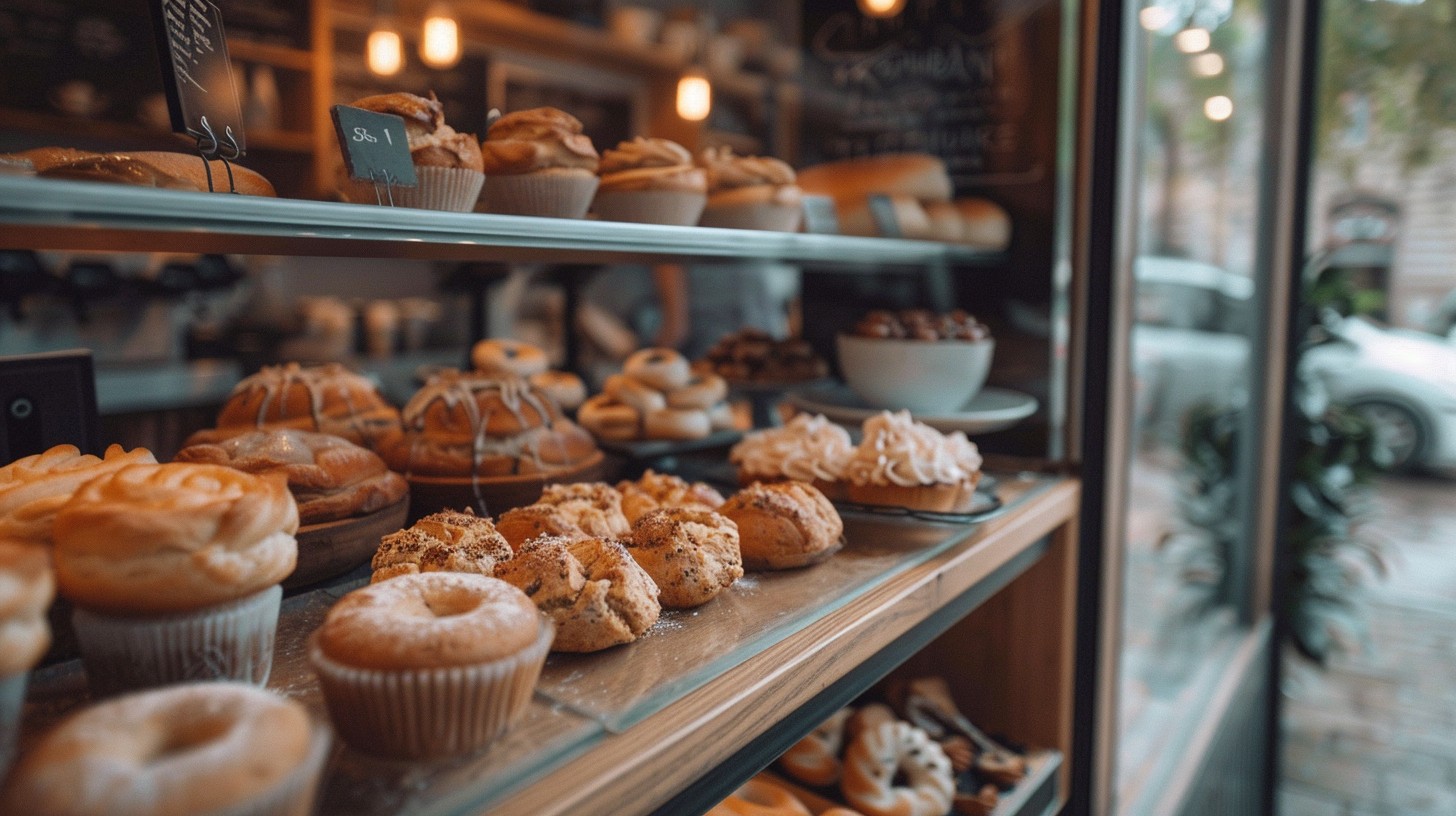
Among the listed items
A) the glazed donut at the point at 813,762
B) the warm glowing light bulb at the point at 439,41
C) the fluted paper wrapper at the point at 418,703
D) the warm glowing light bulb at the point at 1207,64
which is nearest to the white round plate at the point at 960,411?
the glazed donut at the point at 813,762

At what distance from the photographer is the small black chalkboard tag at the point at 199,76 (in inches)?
31.3

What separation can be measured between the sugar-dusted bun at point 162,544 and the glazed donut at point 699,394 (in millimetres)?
1089

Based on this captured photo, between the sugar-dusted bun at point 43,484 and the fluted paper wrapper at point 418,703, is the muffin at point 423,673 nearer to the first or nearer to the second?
the fluted paper wrapper at point 418,703

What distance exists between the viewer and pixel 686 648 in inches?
36.7

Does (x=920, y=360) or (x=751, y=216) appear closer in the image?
(x=751, y=216)

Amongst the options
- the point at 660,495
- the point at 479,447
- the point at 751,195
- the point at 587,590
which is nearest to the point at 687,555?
the point at 587,590

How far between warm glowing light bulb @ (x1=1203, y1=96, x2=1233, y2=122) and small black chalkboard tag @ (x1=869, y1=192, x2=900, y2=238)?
169 centimetres

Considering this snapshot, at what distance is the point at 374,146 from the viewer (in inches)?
35.8

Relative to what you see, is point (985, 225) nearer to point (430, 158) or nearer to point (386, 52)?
point (430, 158)

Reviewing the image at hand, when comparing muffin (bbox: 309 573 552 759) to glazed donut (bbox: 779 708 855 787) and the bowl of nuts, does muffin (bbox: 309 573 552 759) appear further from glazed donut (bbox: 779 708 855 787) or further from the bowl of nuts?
the bowl of nuts

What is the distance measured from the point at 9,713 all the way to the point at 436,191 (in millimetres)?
583

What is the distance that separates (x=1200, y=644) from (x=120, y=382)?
3.76m

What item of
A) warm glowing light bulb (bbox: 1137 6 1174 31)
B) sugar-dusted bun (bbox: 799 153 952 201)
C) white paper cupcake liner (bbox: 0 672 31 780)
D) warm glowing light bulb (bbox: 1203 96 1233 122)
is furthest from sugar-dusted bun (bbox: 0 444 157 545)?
warm glowing light bulb (bbox: 1203 96 1233 122)

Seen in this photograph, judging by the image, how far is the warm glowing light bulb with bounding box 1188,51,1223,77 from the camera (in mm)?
2763
